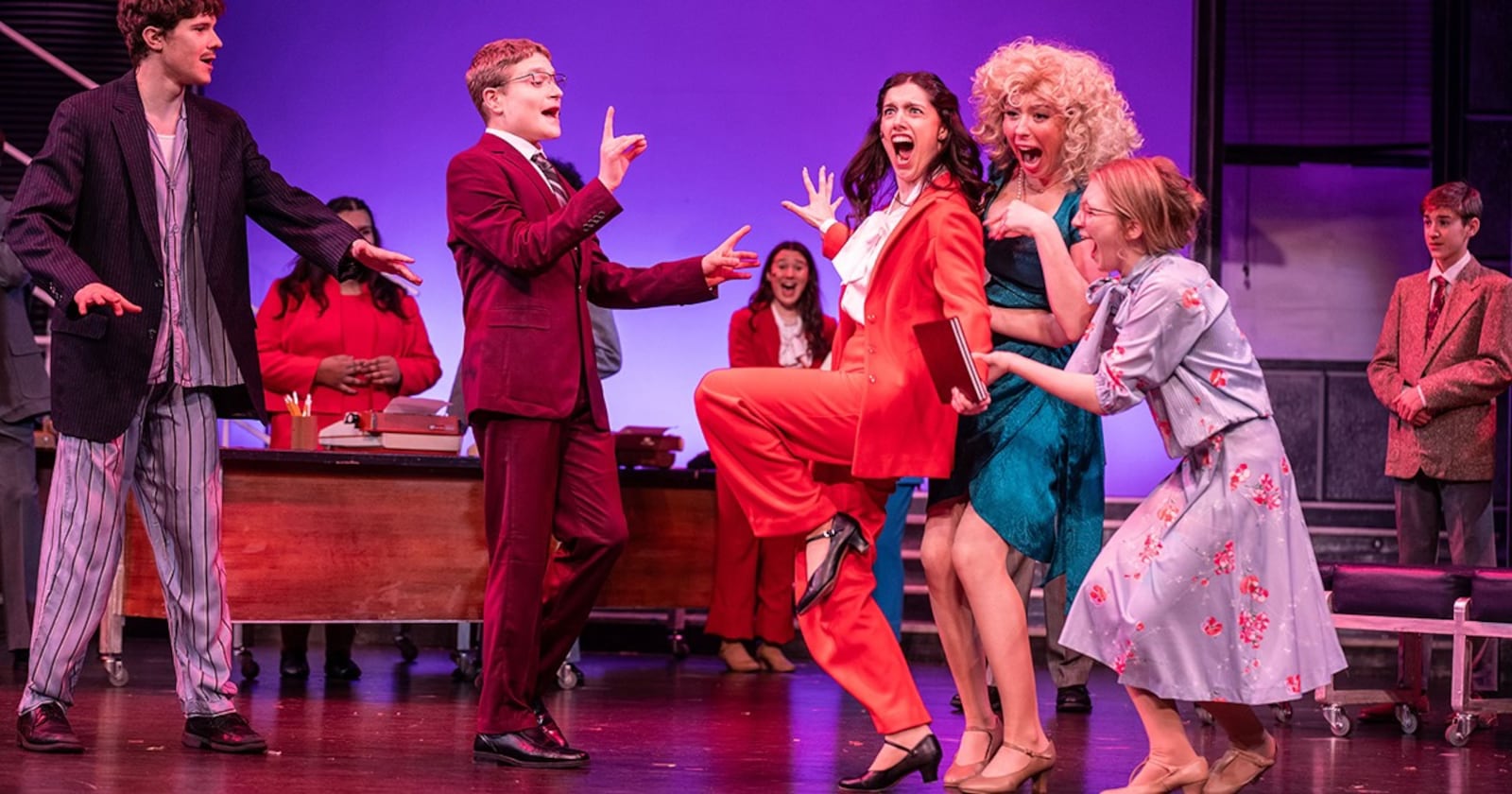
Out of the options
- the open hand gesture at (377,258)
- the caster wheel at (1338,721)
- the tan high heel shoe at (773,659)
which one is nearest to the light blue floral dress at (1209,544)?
the open hand gesture at (377,258)

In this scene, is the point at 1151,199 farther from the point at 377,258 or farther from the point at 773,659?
the point at 773,659

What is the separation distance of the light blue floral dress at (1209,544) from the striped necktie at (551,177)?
4.44 feet

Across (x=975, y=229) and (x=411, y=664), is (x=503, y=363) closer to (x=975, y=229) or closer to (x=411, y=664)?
(x=975, y=229)

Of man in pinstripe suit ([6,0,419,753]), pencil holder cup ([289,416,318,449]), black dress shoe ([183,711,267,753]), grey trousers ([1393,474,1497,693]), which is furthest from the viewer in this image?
→ grey trousers ([1393,474,1497,693])

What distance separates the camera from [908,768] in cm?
346

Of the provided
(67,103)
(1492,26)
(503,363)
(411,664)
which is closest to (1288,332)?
(1492,26)

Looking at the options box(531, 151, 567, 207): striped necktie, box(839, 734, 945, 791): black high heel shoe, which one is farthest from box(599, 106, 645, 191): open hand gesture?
box(839, 734, 945, 791): black high heel shoe

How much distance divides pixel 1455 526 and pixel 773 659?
8.27 feet

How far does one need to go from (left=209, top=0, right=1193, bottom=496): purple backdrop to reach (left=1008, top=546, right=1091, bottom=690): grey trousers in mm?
2817

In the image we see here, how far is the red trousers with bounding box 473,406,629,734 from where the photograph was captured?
3.80 metres

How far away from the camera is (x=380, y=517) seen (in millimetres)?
5445

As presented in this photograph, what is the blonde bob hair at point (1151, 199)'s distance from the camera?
3383 millimetres

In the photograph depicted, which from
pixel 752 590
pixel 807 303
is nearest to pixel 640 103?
pixel 807 303

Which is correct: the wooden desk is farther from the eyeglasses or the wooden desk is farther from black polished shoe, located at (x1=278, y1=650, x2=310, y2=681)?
the eyeglasses
